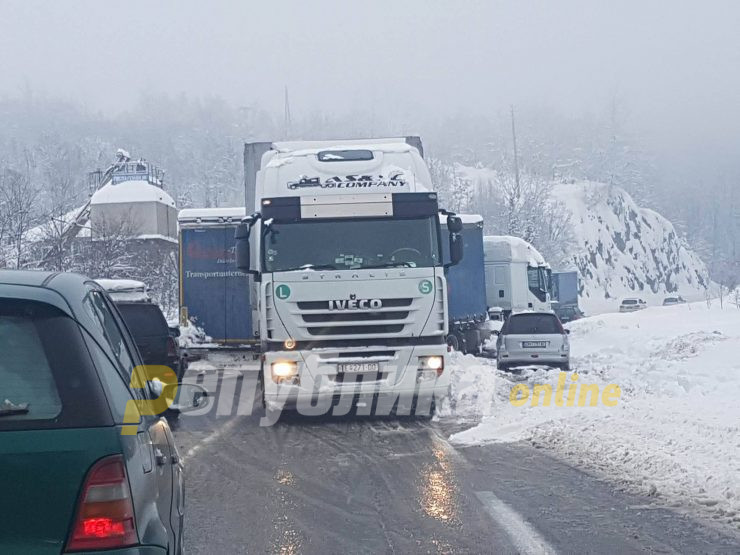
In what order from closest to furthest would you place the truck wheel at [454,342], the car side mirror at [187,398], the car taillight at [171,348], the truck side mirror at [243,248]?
the car side mirror at [187,398] < the truck side mirror at [243,248] < the car taillight at [171,348] < the truck wheel at [454,342]

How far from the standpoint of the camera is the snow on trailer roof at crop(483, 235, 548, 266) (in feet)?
104

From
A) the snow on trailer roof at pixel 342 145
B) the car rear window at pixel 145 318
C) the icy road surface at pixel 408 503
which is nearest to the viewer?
the icy road surface at pixel 408 503

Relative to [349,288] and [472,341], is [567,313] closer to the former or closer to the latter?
[472,341]

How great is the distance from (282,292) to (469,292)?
15.6 m

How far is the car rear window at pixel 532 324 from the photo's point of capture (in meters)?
19.6

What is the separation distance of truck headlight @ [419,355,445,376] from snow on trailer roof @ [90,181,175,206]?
51929mm

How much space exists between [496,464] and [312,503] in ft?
8.15

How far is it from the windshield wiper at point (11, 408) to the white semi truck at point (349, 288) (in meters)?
8.49

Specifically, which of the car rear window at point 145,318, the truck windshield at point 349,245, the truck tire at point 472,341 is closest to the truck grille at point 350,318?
the truck windshield at point 349,245

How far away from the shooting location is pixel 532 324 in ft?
64.6

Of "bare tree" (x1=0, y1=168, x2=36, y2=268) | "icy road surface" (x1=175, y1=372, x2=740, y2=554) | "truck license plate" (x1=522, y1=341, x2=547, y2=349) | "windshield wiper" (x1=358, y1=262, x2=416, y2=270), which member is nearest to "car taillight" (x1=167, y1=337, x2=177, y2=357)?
"icy road surface" (x1=175, y1=372, x2=740, y2=554)

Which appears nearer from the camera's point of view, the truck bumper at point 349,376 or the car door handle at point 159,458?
the car door handle at point 159,458

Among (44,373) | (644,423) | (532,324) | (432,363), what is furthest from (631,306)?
(44,373)

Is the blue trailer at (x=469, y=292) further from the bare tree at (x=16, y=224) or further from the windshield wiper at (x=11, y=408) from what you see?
the windshield wiper at (x=11, y=408)
